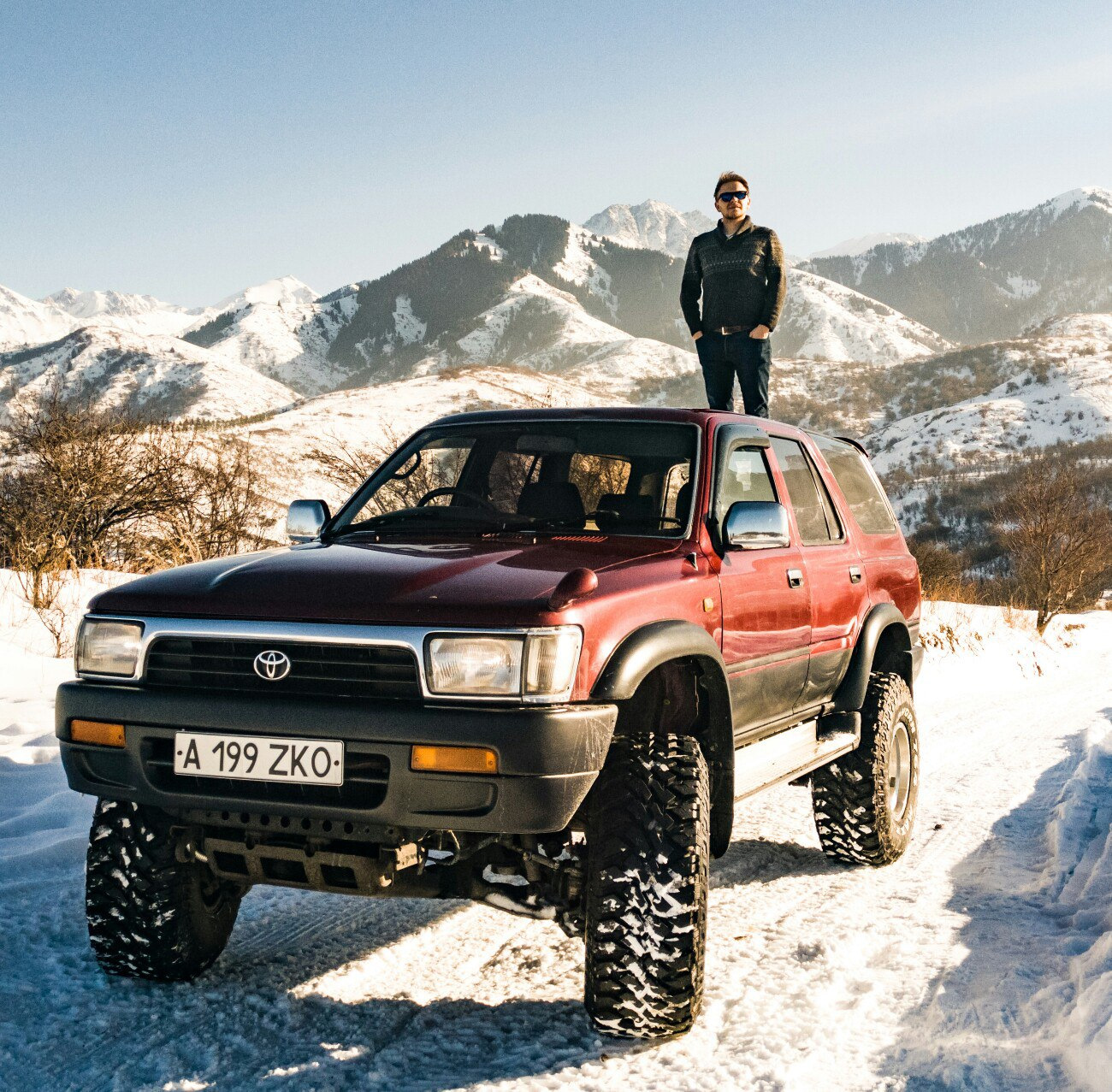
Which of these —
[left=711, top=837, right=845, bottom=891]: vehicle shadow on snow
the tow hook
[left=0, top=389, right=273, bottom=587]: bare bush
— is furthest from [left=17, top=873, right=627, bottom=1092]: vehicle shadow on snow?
[left=0, top=389, right=273, bottom=587]: bare bush

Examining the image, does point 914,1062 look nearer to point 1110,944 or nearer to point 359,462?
point 1110,944

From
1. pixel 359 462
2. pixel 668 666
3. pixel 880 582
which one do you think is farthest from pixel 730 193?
pixel 359 462

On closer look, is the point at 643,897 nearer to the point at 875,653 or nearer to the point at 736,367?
the point at 875,653

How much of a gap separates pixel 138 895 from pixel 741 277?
5404mm

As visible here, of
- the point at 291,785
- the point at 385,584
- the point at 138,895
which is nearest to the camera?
the point at 291,785

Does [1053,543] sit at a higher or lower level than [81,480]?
lower

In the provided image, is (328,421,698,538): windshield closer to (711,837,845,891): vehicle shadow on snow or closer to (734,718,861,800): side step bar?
(734,718,861,800): side step bar

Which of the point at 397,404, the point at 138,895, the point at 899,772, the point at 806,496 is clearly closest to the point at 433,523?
the point at 138,895

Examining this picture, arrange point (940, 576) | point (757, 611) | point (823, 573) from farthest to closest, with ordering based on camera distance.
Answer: point (940, 576) < point (823, 573) < point (757, 611)

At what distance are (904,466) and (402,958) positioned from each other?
97.2m

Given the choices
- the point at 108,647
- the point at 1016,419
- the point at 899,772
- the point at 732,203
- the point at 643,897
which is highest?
the point at 1016,419

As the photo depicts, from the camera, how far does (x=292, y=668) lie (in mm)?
2791

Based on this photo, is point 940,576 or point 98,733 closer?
point 98,733

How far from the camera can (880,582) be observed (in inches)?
203
